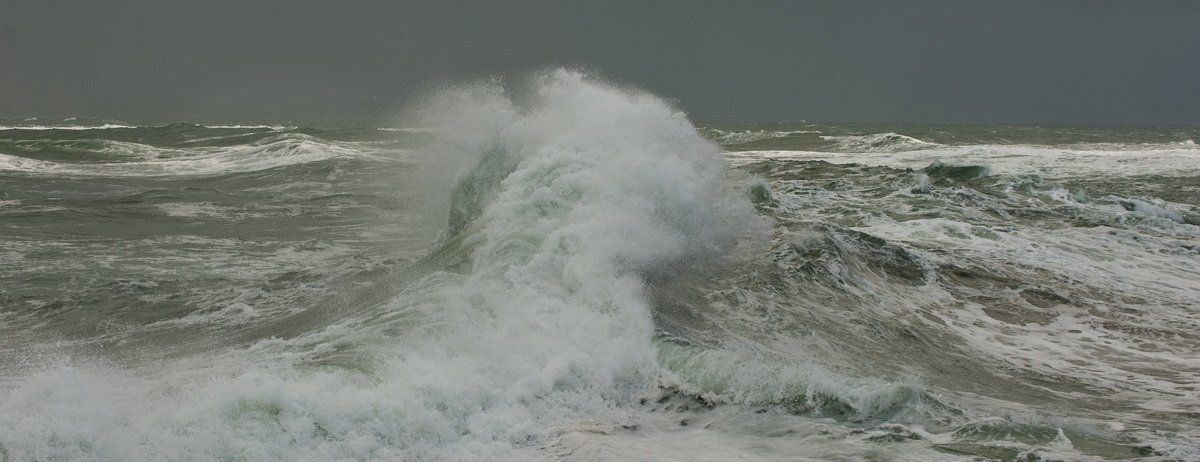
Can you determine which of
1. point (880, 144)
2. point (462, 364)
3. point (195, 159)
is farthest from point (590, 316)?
point (880, 144)

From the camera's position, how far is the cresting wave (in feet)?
12.3

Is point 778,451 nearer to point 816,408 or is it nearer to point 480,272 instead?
point 816,408

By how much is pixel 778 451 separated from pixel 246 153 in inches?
986

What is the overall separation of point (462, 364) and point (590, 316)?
3.65ft

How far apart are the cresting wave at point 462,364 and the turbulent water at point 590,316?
0.06 feet

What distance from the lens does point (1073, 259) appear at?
980 centimetres

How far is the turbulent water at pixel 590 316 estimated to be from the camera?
13.3 feet

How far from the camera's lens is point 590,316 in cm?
561

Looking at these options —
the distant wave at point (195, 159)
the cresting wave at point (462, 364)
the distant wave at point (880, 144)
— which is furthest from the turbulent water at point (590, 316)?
the distant wave at point (880, 144)

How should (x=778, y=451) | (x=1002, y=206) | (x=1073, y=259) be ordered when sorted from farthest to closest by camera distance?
(x=1002, y=206) → (x=1073, y=259) → (x=778, y=451)

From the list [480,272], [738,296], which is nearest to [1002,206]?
[738,296]

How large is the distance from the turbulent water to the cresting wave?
2 centimetres

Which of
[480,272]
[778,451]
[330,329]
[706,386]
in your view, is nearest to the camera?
[778,451]

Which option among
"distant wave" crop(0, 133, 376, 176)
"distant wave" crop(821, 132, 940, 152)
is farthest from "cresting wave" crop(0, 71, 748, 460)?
"distant wave" crop(821, 132, 940, 152)
